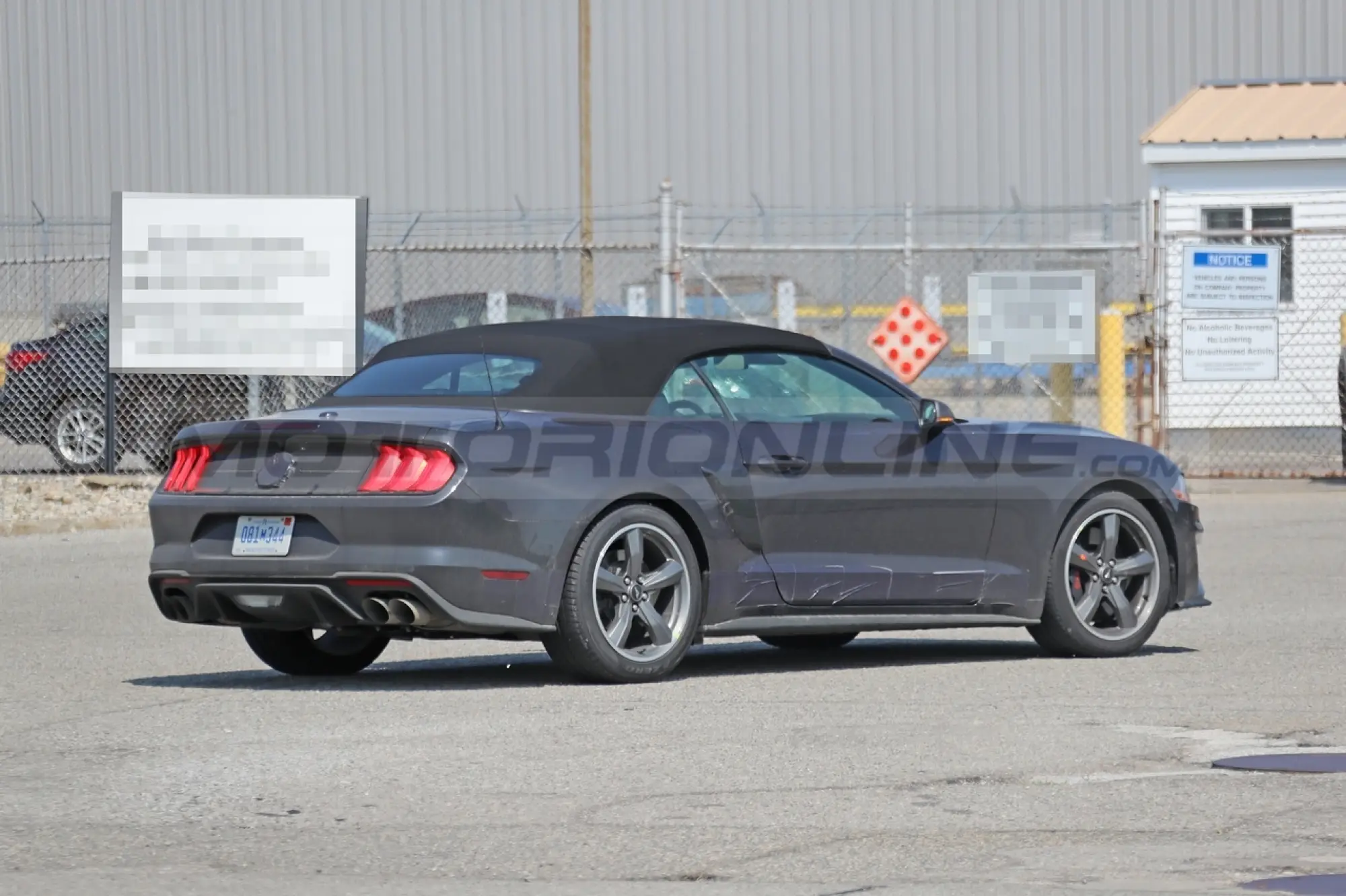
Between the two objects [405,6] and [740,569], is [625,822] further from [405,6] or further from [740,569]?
[405,6]

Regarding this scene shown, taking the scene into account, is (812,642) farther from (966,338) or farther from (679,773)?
(966,338)

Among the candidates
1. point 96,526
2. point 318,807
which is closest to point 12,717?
point 318,807

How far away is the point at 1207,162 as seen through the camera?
26531 millimetres

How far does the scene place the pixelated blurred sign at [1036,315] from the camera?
20.2 m

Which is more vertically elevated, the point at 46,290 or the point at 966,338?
the point at 46,290

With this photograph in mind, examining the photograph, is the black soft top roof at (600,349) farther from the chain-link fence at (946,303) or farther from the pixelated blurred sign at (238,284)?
the chain-link fence at (946,303)

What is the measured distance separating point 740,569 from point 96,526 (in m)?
10.6

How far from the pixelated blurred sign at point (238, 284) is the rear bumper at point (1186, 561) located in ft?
34.2

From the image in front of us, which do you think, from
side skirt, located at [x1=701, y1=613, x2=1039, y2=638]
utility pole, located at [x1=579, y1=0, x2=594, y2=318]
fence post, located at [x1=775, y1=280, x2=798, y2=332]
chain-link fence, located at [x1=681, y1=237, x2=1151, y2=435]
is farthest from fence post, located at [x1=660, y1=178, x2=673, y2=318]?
side skirt, located at [x1=701, y1=613, x2=1039, y2=638]

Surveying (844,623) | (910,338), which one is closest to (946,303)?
(910,338)

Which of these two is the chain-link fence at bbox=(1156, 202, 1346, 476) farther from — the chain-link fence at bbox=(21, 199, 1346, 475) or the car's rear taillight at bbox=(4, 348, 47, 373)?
the car's rear taillight at bbox=(4, 348, 47, 373)

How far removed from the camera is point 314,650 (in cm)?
898

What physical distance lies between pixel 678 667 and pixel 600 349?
1321 mm

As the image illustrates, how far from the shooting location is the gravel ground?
1803 cm
